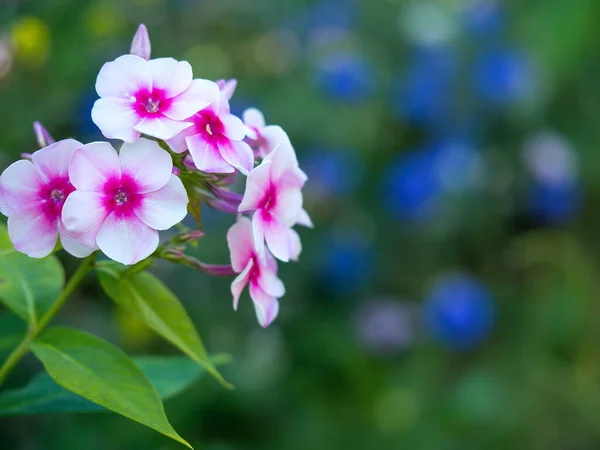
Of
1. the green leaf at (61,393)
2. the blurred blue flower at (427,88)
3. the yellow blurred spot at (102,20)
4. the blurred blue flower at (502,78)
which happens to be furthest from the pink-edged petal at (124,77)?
the blurred blue flower at (502,78)

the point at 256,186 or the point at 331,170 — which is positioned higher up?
the point at 256,186

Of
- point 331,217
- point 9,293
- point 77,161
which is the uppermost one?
point 77,161

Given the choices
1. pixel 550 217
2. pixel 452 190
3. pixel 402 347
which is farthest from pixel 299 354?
pixel 550 217

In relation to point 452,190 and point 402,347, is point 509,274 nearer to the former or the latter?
point 452,190

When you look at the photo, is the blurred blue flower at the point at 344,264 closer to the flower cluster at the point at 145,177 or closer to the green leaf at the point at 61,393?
the green leaf at the point at 61,393

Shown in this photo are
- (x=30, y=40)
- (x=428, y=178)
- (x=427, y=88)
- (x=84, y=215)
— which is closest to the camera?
(x=84, y=215)

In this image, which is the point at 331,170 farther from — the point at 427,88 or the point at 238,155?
the point at 238,155

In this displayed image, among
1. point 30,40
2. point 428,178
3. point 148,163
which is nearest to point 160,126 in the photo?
point 148,163
